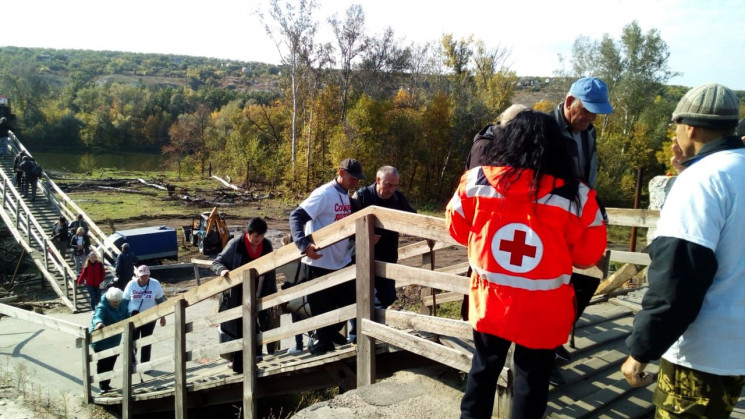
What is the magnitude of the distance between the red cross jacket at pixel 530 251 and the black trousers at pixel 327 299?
232cm

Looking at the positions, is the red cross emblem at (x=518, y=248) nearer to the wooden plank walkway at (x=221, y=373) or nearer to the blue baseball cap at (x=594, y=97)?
the blue baseball cap at (x=594, y=97)

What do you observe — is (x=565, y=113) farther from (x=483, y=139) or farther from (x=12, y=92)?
(x=12, y=92)

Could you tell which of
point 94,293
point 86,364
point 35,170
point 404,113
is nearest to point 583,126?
point 86,364

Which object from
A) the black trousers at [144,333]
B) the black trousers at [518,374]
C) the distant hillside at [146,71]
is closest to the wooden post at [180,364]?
the black trousers at [144,333]

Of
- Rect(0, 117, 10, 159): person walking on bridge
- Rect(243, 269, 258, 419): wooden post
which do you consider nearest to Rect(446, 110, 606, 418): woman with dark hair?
Rect(243, 269, 258, 419): wooden post

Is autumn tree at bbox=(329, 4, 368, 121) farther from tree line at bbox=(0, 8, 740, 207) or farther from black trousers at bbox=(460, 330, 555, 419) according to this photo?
black trousers at bbox=(460, 330, 555, 419)

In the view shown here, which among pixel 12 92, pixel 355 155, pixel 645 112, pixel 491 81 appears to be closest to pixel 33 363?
pixel 355 155

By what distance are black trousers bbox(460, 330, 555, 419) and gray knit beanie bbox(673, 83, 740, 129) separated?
1.12m

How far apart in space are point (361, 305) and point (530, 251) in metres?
1.88

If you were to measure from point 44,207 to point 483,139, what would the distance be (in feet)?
62.1

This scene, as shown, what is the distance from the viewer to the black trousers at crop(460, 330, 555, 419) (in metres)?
2.34

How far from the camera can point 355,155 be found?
31.5 meters

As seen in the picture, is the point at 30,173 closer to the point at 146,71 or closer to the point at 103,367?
the point at 103,367

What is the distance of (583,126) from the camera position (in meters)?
3.13
